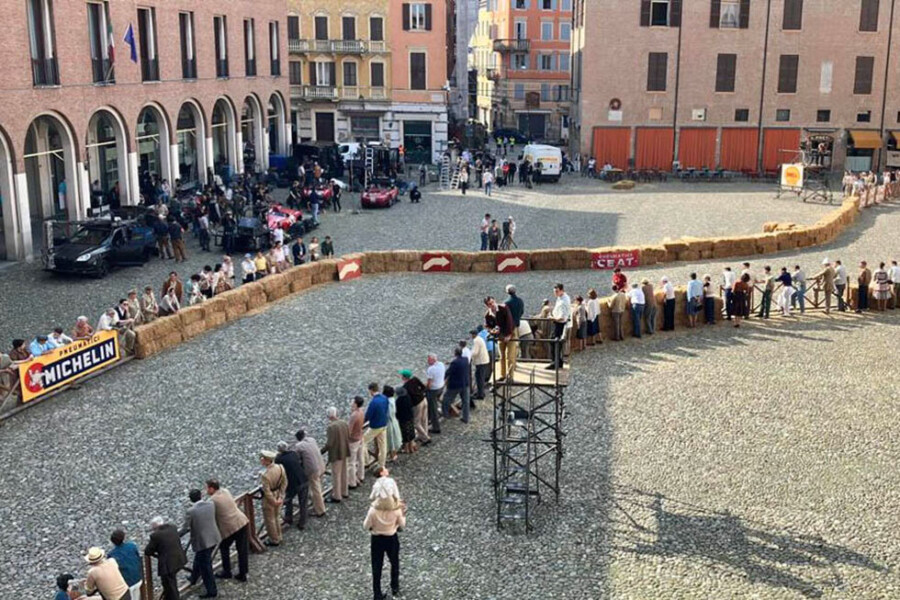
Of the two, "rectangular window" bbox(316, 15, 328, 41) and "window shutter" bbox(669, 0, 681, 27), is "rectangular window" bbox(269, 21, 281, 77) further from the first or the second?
"window shutter" bbox(669, 0, 681, 27)

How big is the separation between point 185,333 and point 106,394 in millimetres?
3819

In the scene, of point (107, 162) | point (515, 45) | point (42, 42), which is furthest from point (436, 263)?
point (515, 45)

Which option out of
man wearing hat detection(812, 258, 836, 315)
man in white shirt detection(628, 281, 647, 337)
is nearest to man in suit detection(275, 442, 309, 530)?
man in white shirt detection(628, 281, 647, 337)

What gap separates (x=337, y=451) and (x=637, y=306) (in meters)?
11.1

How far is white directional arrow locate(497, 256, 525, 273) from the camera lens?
1195 inches

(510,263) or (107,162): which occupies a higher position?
(107,162)

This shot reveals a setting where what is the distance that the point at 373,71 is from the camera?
60688 millimetres

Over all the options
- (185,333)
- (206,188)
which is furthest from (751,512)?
(206,188)

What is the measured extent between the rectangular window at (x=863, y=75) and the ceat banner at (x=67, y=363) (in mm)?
47400

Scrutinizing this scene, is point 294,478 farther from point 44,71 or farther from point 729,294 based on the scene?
point 44,71

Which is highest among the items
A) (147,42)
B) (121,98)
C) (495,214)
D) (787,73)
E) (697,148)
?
(147,42)

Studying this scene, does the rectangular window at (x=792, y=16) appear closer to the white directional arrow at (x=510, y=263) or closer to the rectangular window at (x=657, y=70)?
the rectangular window at (x=657, y=70)

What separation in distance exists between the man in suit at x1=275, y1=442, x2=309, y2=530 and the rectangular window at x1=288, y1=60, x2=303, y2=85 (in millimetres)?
50319

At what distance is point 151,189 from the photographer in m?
41.8
